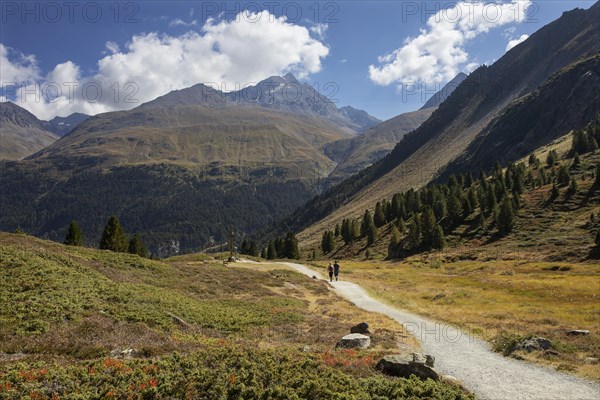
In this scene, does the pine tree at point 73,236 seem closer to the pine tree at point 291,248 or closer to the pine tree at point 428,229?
the pine tree at point 291,248

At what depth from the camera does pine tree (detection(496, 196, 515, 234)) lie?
374ft

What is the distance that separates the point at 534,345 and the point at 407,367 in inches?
450

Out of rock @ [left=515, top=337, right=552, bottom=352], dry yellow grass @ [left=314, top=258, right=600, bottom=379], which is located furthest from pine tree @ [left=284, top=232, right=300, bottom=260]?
rock @ [left=515, top=337, right=552, bottom=352]

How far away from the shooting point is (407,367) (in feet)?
53.0

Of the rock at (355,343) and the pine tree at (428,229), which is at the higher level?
the pine tree at (428,229)

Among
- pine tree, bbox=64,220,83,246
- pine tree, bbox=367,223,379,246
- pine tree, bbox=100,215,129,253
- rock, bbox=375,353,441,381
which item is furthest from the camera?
pine tree, bbox=367,223,379,246

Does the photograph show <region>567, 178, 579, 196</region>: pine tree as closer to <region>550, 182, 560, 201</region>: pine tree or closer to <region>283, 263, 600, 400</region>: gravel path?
<region>550, 182, 560, 201</region>: pine tree

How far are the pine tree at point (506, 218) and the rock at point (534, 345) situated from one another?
334 feet

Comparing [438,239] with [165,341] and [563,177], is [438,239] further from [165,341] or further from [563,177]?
[165,341]

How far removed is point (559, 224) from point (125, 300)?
116269 mm

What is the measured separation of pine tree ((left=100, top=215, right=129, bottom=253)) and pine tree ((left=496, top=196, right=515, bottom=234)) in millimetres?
104486

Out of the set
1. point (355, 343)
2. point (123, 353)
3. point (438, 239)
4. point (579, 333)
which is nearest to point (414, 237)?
point (438, 239)

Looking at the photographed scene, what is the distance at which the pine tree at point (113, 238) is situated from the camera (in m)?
84.1

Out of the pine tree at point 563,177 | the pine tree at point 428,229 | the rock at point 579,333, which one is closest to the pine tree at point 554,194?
the pine tree at point 563,177
